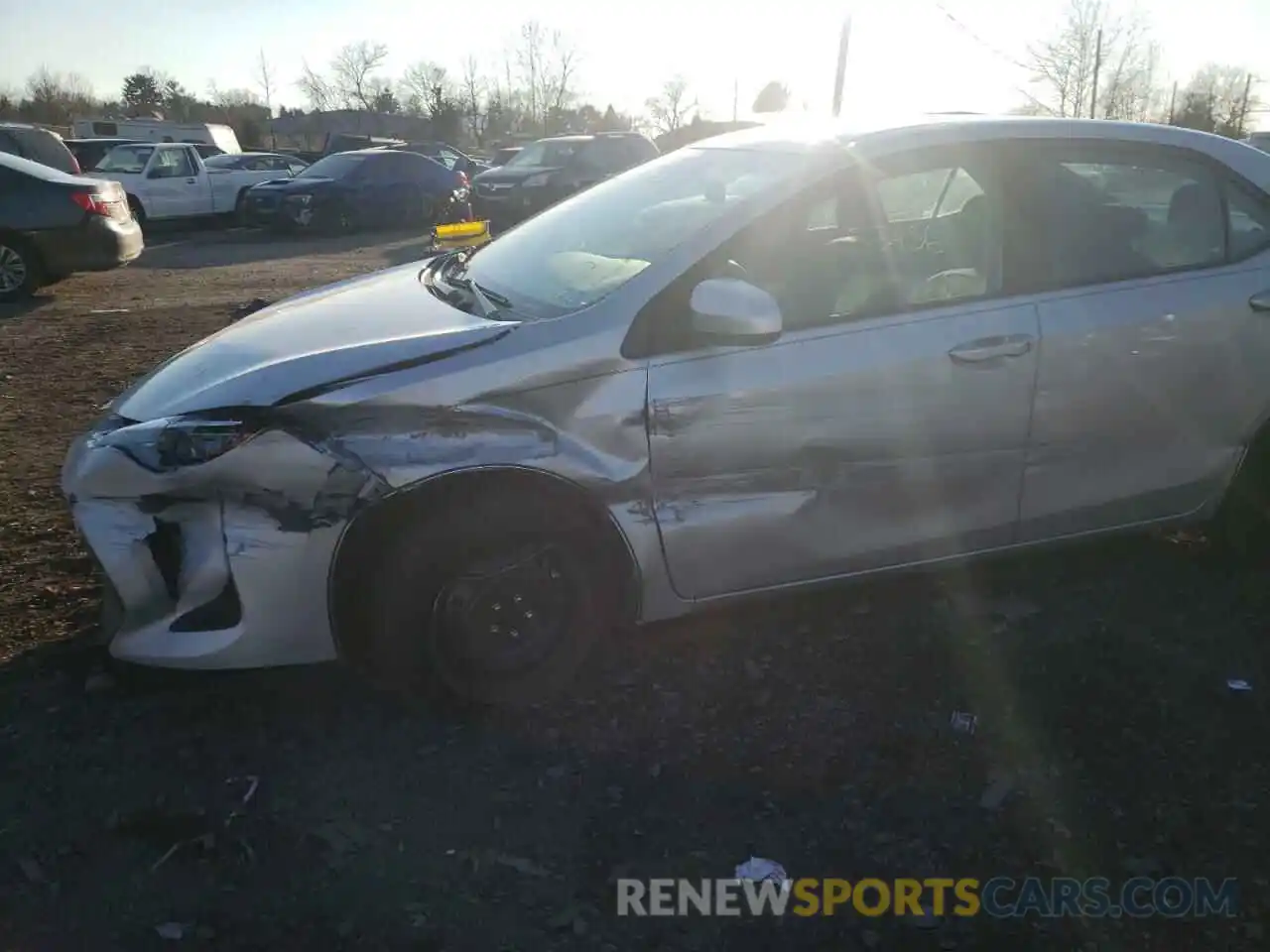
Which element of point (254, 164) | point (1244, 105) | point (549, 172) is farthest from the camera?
point (1244, 105)

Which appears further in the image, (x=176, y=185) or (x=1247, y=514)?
(x=176, y=185)

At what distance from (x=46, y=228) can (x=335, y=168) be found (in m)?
9.98

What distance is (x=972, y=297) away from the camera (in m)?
3.47

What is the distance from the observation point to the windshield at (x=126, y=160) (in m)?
19.8

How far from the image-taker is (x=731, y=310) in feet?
10.00

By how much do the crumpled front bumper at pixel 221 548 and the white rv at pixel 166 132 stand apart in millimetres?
23534

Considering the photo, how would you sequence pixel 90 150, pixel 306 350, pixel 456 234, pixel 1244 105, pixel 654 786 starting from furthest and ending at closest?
pixel 1244 105 < pixel 90 150 < pixel 456 234 < pixel 306 350 < pixel 654 786

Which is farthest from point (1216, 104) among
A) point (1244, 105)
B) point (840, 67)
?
point (840, 67)

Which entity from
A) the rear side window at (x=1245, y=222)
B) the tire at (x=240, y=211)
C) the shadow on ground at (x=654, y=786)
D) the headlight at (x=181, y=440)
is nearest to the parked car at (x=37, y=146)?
the tire at (x=240, y=211)

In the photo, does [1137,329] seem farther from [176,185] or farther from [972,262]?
[176,185]

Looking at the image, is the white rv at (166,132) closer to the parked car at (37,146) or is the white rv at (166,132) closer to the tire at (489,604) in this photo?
the parked car at (37,146)

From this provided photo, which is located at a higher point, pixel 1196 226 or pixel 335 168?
pixel 1196 226

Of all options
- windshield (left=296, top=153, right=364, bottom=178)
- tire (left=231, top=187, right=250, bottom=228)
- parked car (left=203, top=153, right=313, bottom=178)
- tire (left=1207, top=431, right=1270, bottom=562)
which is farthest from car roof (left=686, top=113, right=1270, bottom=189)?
parked car (left=203, top=153, right=313, bottom=178)

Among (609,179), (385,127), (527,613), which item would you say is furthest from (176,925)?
(385,127)
